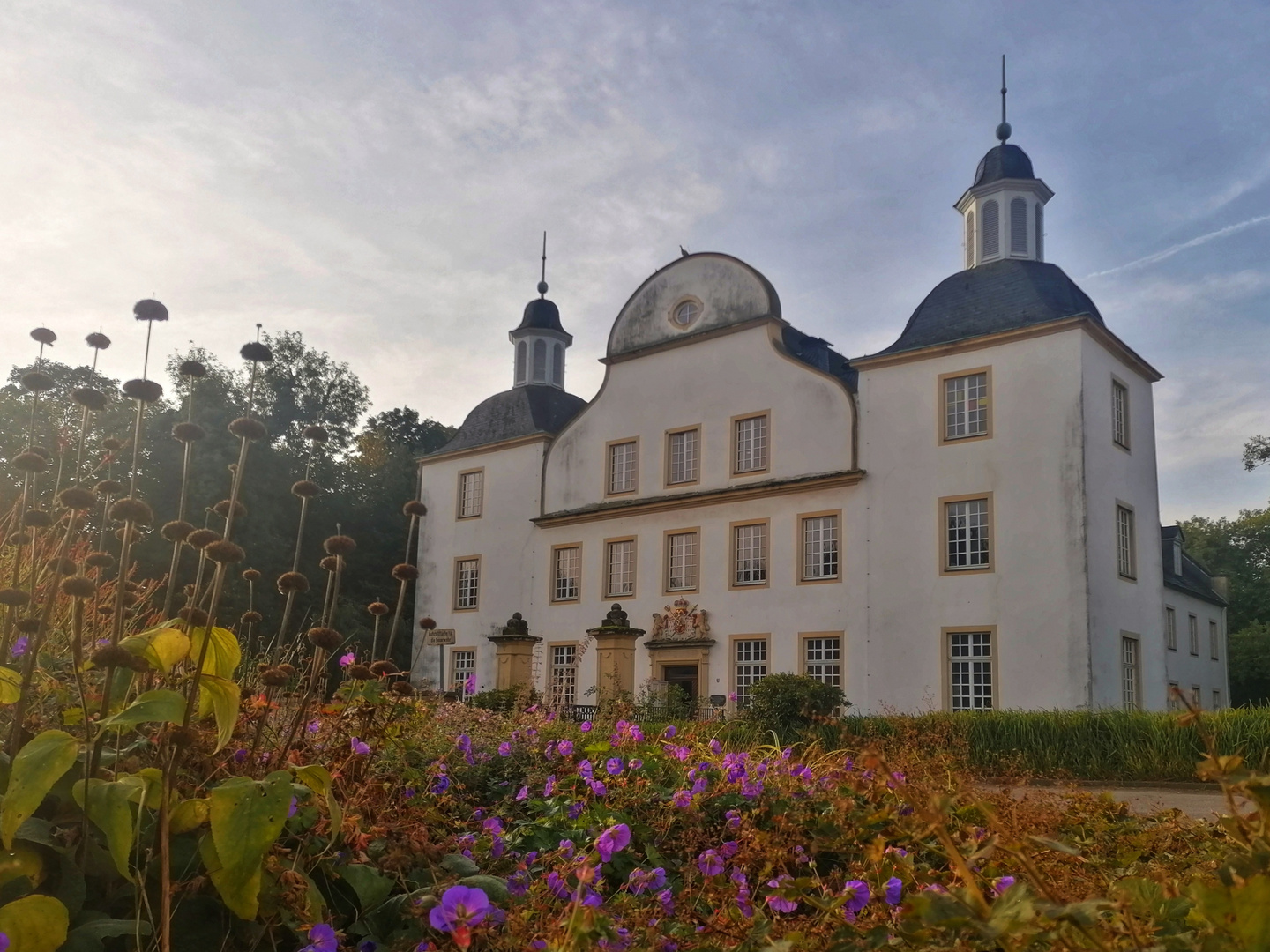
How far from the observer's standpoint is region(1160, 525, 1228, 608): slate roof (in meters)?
31.0

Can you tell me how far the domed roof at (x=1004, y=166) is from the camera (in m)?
25.9

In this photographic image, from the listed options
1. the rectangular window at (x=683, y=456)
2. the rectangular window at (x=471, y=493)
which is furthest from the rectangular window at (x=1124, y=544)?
the rectangular window at (x=471, y=493)

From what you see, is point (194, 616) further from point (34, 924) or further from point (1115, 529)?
point (1115, 529)

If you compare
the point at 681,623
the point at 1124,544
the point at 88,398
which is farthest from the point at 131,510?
the point at 681,623

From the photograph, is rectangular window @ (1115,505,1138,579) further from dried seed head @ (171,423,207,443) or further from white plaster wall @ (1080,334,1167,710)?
dried seed head @ (171,423,207,443)

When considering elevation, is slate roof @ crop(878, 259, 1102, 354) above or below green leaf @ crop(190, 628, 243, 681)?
above

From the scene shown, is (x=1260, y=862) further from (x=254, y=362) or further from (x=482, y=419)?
(x=482, y=419)

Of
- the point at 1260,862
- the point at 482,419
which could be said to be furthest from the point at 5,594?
the point at 482,419

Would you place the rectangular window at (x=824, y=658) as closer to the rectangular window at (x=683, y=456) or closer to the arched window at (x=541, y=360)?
the rectangular window at (x=683, y=456)

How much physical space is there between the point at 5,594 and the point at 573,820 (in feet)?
7.39

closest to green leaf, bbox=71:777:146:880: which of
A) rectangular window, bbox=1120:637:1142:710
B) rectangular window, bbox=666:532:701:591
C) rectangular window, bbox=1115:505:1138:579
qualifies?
rectangular window, bbox=1120:637:1142:710

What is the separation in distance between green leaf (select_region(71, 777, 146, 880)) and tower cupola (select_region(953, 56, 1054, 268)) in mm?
24981

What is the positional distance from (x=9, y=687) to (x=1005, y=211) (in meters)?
25.9

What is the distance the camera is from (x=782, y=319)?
26031mm
